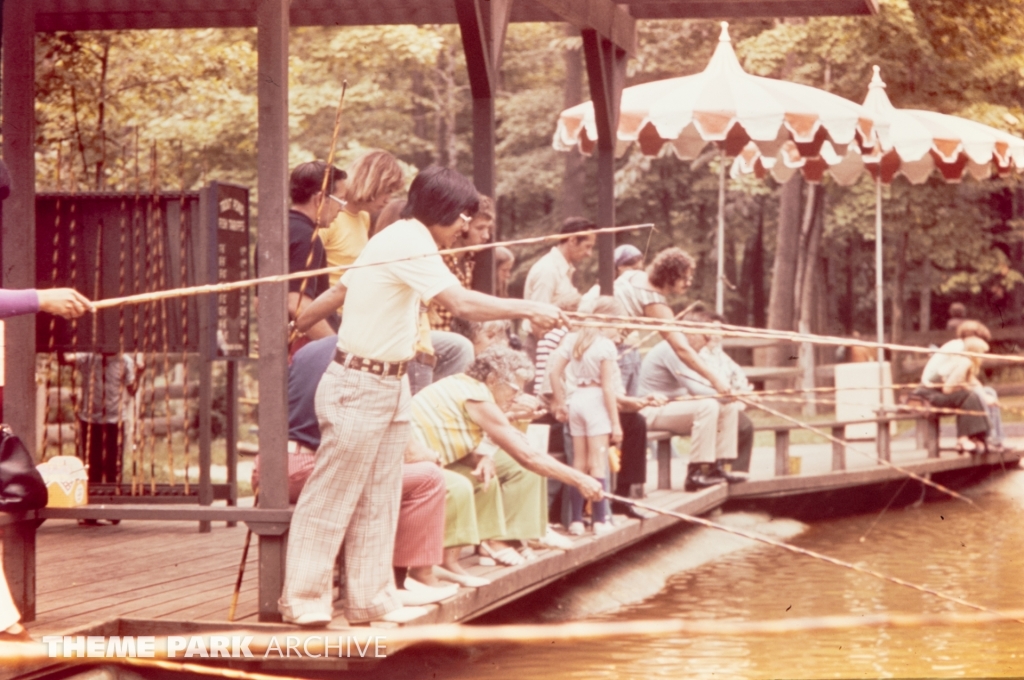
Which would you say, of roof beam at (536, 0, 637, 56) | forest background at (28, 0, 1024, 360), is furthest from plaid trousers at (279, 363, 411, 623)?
forest background at (28, 0, 1024, 360)

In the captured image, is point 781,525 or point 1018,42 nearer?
point 781,525

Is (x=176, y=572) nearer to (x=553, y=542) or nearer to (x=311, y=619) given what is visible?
(x=311, y=619)

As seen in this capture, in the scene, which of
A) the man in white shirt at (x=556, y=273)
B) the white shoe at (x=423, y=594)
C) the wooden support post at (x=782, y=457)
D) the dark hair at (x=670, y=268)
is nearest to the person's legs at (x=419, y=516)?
the white shoe at (x=423, y=594)

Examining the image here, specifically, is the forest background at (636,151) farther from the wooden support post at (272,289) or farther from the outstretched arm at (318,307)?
the wooden support post at (272,289)

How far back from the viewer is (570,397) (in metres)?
8.84

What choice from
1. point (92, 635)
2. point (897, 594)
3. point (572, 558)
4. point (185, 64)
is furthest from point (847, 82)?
point (92, 635)

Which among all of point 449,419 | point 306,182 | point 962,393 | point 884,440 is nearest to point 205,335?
point 306,182

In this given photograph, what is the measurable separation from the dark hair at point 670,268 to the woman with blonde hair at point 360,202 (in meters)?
3.03

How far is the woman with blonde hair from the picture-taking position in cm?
649

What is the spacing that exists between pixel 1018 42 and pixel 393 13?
38.9 ft

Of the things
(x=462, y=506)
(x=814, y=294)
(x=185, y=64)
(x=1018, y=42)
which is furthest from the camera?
(x=814, y=294)

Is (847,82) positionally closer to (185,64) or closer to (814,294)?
(814,294)

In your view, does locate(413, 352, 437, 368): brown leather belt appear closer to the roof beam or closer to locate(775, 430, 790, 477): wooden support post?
the roof beam

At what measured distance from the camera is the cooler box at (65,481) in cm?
659
